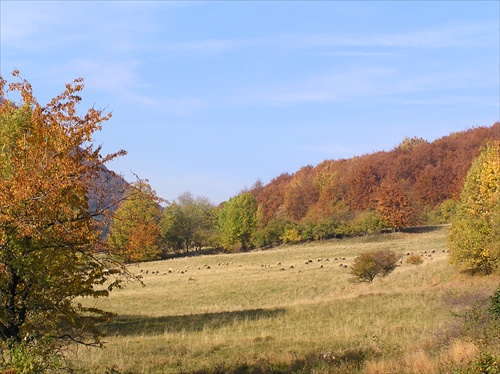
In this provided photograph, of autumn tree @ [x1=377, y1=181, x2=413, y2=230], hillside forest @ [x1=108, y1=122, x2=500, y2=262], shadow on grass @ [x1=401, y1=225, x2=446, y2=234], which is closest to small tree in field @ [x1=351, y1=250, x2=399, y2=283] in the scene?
hillside forest @ [x1=108, y1=122, x2=500, y2=262]

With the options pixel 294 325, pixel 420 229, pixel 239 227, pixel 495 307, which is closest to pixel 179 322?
pixel 294 325

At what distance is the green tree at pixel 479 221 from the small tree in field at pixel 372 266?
500cm

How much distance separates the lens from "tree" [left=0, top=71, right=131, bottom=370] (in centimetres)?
820

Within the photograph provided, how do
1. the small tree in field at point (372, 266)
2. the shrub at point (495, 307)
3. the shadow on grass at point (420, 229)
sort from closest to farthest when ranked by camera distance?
the shrub at point (495, 307), the small tree in field at point (372, 266), the shadow on grass at point (420, 229)

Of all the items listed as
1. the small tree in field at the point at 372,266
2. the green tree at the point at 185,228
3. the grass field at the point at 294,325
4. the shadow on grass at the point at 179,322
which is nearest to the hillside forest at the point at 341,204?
the green tree at the point at 185,228

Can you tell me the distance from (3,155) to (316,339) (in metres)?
10.9

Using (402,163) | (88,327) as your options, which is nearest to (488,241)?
(88,327)

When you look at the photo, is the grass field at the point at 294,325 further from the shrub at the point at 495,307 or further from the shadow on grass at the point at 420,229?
the shadow on grass at the point at 420,229

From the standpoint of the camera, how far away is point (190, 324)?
2170 cm

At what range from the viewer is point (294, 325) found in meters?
19.7

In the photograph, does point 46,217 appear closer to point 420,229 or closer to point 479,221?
point 479,221

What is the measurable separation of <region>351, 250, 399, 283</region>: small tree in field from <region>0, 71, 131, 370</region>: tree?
2521cm

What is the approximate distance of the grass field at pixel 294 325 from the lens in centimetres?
1201

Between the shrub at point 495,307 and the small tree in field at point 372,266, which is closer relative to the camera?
the shrub at point 495,307
